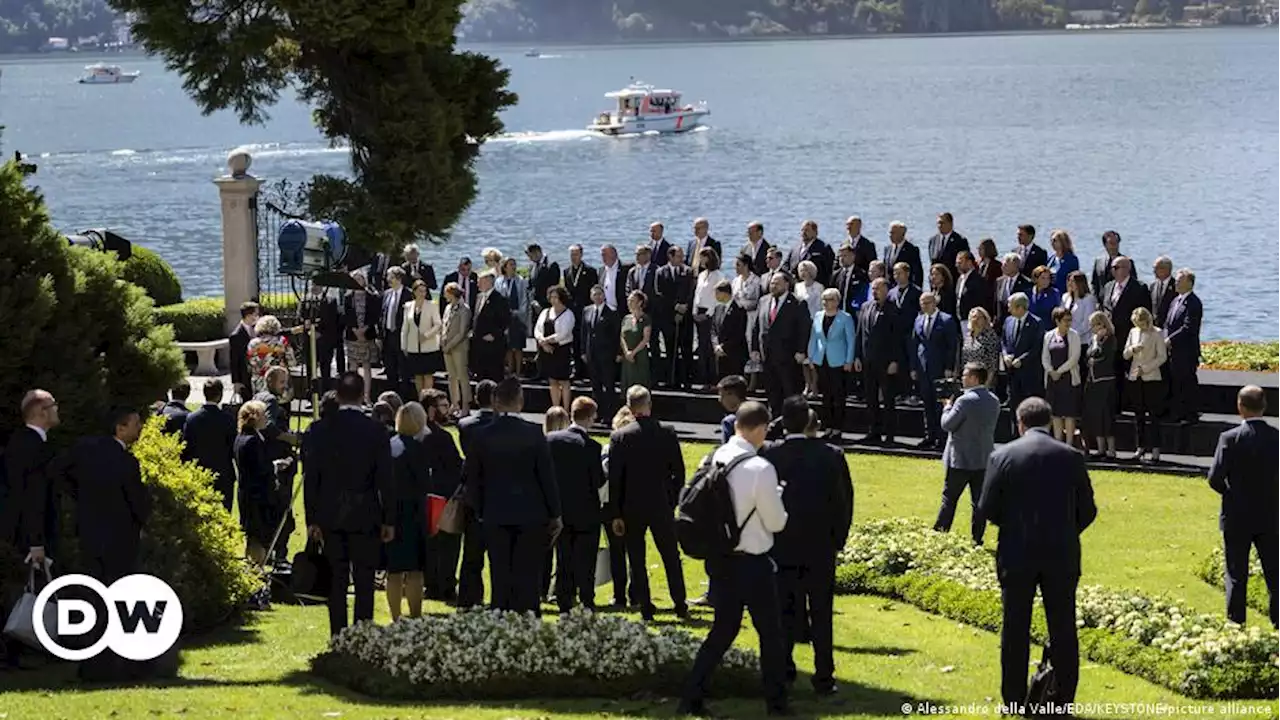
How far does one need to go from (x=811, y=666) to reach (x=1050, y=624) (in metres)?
2.10

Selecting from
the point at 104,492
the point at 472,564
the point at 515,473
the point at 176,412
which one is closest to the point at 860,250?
the point at 176,412

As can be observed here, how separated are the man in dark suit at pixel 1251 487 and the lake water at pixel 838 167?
3080 cm

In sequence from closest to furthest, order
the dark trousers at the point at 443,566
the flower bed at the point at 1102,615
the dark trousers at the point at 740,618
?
the dark trousers at the point at 740,618, the flower bed at the point at 1102,615, the dark trousers at the point at 443,566

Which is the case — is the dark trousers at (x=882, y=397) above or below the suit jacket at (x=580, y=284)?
below

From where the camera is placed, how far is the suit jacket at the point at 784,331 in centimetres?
2297

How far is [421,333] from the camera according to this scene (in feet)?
81.0

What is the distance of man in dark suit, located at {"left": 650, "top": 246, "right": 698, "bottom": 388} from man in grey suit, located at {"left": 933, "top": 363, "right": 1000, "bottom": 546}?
285 inches

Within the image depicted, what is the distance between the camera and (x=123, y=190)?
9369 centimetres

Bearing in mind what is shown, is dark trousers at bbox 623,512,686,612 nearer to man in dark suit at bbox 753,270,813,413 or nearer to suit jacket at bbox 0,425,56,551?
suit jacket at bbox 0,425,56,551

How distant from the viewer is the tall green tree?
82.7 feet

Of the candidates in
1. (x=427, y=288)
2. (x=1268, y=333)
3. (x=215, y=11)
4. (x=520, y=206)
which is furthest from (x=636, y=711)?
(x=520, y=206)

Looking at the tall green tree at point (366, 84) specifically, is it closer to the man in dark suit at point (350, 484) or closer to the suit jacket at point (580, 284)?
the suit jacket at point (580, 284)

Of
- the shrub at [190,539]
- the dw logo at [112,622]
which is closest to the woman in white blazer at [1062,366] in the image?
the shrub at [190,539]

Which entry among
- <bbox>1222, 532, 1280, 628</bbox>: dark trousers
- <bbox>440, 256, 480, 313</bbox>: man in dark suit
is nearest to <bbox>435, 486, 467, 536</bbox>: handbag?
<bbox>1222, 532, 1280, 628</bbox>: dark trousers
